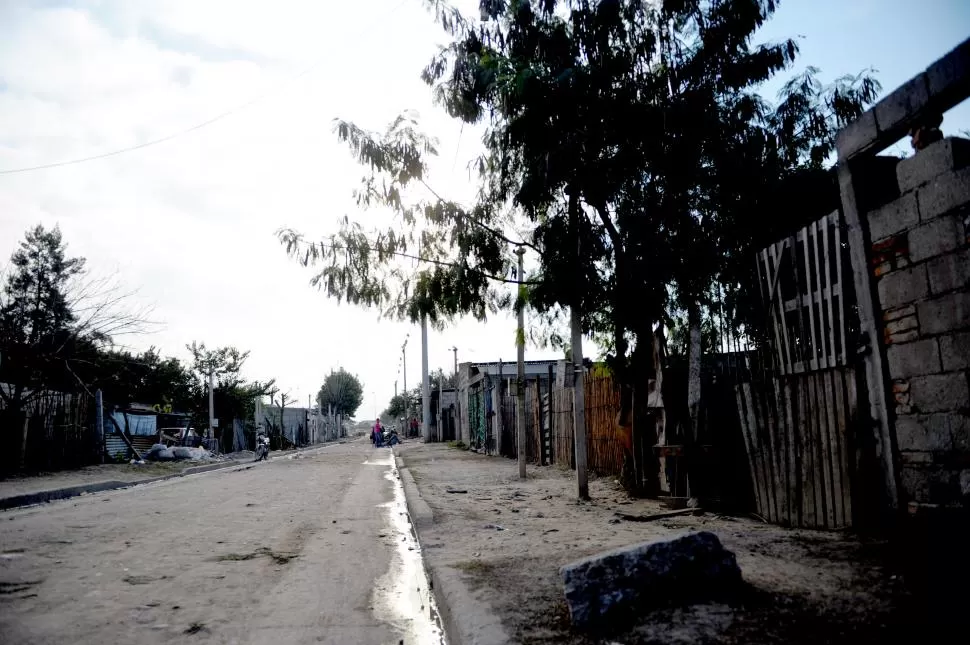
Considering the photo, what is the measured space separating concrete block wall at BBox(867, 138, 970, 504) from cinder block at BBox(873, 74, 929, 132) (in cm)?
31

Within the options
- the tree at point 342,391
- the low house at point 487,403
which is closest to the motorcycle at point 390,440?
the low house at point 487,403

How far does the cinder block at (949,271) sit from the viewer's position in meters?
3.88

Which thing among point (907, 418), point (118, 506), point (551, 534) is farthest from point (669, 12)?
point (118, 506)

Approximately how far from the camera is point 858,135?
15.8 feet

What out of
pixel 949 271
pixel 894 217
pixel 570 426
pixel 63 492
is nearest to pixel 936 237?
pixel 949 271

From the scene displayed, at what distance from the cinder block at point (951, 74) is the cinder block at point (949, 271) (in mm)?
1039

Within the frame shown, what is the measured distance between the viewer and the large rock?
3168 millimetres

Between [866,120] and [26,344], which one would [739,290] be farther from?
[26,344]

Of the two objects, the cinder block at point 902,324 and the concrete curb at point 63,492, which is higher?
the cinder block at point 902,324

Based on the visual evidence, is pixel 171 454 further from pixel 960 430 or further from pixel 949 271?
pixel 949 271

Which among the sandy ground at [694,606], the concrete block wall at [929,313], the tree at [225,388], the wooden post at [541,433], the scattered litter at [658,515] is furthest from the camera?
the tree at [225,388]

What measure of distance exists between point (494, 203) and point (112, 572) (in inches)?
269

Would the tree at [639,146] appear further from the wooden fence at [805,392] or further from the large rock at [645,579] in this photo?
the large rock at [645,579]

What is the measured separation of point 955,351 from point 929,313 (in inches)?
12.2
